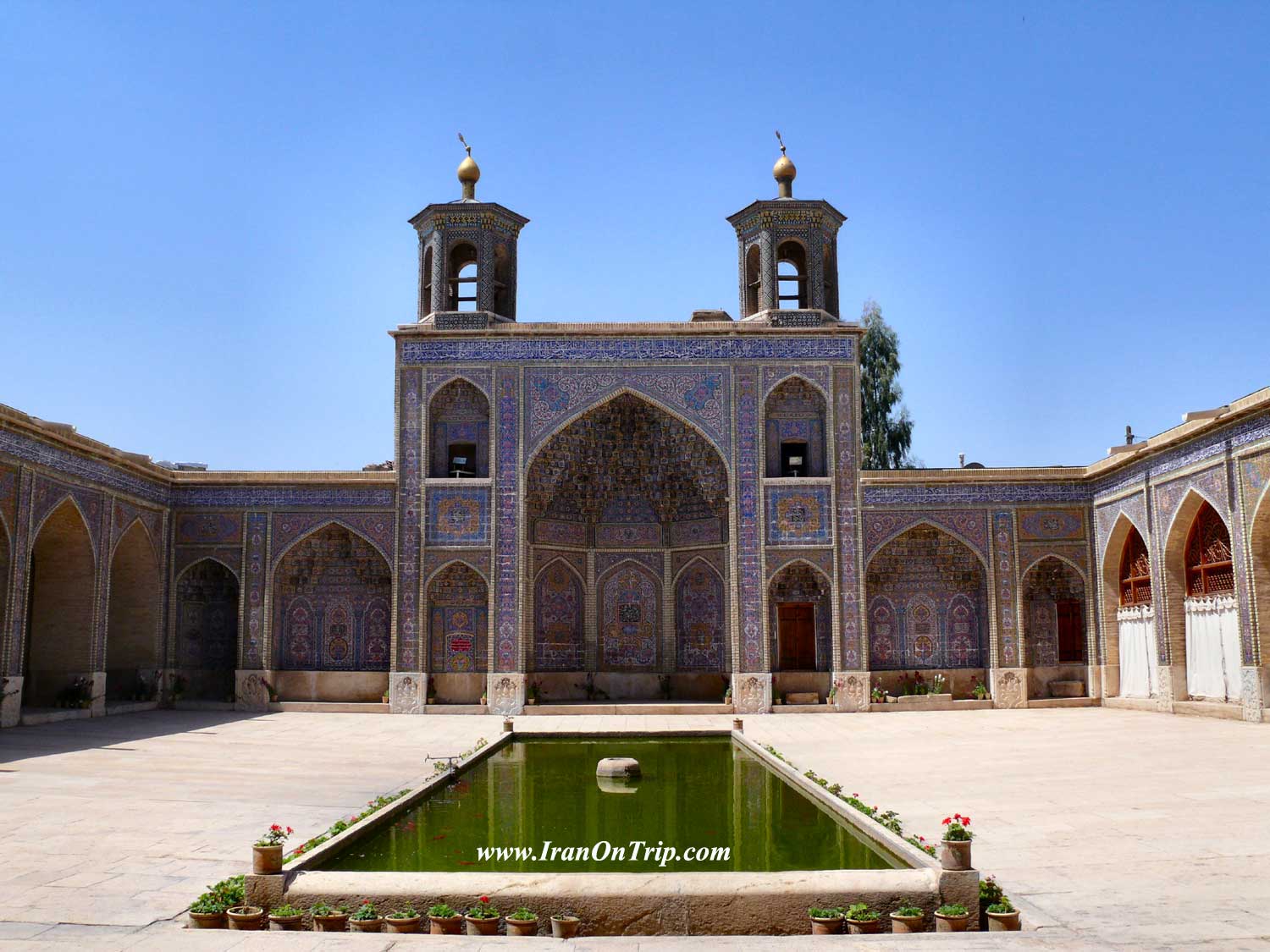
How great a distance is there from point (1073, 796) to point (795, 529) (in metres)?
8.39

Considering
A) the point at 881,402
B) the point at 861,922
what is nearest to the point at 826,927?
the point at 861,922

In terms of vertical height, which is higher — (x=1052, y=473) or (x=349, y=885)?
(x=1052, y=473)

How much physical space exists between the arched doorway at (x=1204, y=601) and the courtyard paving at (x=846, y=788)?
632 millimetres

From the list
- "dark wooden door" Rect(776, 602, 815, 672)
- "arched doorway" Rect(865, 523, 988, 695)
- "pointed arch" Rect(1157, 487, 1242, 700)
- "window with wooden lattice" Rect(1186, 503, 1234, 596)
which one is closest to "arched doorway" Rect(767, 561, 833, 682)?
"dark wooden door" Rect(776, 602, 815, 672)

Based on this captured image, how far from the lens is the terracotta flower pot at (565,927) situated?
4.52 meters

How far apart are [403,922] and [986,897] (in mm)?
Answer: 2350

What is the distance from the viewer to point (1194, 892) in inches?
189

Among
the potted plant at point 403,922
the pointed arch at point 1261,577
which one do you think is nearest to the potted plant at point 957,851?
the potted plant at point 403,922

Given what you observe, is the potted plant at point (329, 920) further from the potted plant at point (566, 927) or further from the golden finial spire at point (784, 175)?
the golden finial spire at point (784, 175)

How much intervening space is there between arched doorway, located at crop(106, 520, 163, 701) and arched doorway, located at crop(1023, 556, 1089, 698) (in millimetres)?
12169

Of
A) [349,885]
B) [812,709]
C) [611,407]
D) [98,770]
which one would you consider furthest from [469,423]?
[349,885]

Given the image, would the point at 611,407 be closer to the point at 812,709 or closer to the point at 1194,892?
the point at 812,709

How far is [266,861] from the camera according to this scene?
15.6 ft

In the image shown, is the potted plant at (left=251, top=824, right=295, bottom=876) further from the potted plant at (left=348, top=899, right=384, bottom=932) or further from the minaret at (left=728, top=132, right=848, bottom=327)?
the minaret at (left=728, top=132, right=848, bottom=327)
